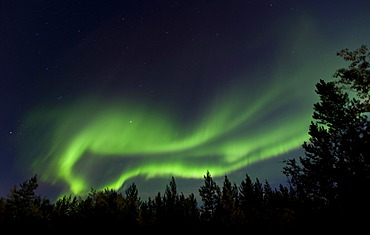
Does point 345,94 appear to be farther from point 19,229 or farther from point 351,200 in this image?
point 19,229

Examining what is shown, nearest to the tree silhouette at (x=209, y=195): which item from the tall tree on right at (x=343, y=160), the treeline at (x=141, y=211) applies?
the treeline at (x=141, y=211)

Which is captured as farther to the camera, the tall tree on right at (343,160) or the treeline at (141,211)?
the treeline at (141,211)

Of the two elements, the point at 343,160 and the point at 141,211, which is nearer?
the point at 343,160

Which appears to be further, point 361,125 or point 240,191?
point 240,191

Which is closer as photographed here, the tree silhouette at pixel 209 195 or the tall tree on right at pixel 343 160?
the tall tree on right at pixel 343 160

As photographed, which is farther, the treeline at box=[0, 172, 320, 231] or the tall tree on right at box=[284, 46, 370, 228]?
the treeline at box=[0, 172, 320, 231]

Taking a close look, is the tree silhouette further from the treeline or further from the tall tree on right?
the tall tree on right

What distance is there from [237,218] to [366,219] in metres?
25.8

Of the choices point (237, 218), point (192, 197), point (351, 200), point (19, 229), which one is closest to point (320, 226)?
point (351, 200)

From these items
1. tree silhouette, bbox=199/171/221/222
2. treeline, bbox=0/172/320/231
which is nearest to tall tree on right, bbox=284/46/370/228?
treeline, bbox=0/172/320/231

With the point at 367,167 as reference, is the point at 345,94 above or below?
above

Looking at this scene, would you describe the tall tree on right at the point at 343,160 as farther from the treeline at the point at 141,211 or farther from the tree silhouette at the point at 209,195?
the tree silhouette at the point at 209,195

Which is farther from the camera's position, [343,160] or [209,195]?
[209,195]

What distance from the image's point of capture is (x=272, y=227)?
30.0m
